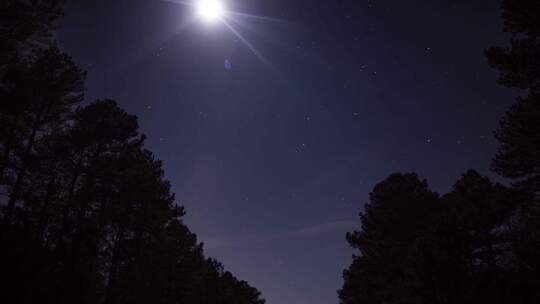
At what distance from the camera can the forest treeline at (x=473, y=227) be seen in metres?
11.9

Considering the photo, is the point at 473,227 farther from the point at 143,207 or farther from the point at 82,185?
the point at 82,185

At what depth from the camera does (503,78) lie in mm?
12250

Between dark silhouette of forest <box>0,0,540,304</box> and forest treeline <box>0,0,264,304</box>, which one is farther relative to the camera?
forest treeline <box>0,0,264,304</box>

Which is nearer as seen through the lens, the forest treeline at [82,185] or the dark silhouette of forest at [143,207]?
the dark silhouette of forest at [143,207]

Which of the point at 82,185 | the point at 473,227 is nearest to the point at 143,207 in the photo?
the point at 82,185

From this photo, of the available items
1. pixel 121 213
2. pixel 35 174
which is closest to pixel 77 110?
pixel 35 174

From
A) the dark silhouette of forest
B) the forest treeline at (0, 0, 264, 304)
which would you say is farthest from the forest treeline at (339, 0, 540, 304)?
the forest treeline at (0, 0, 264, 304)

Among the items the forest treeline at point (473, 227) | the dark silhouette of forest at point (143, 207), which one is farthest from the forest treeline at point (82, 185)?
the forest treeline at point (473, 227)

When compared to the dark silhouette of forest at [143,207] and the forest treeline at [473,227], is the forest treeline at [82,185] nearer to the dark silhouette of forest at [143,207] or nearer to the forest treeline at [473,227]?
the dark silhouette of forest at [143,207]

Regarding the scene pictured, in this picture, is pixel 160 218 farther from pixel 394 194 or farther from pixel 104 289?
pixel 394 194

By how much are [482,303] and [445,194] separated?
10389 millimetres

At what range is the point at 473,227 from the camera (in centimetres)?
1947

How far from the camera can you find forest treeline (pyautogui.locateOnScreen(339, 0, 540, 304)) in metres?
11.9

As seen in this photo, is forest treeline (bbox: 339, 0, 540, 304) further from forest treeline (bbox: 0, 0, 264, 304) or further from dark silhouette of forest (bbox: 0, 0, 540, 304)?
forest treeline (bbox: 0, 0, 264, 304)
